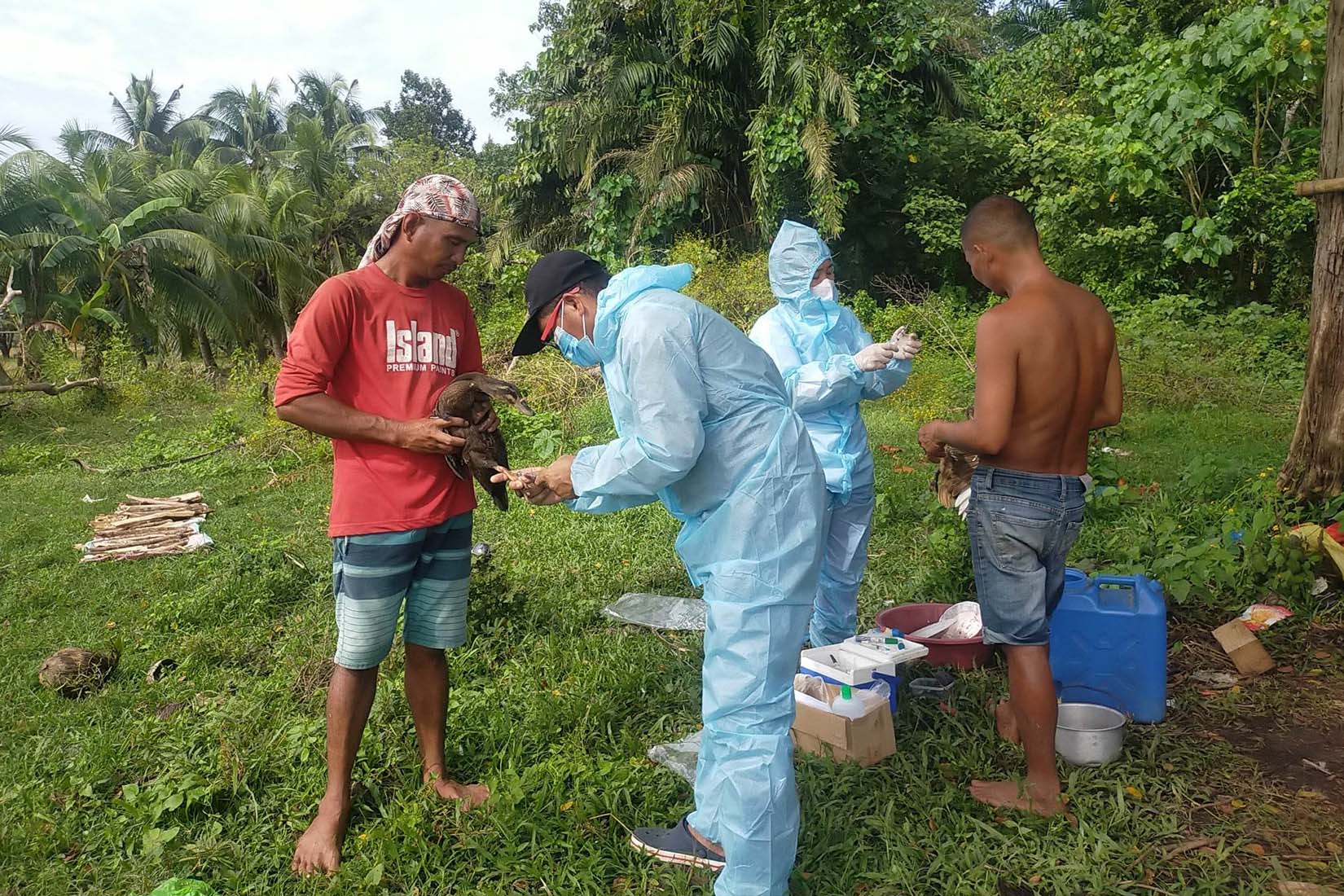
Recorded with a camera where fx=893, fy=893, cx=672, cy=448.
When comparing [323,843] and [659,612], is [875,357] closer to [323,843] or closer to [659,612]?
[659,612]

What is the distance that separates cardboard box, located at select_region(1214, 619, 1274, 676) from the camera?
3654 mm

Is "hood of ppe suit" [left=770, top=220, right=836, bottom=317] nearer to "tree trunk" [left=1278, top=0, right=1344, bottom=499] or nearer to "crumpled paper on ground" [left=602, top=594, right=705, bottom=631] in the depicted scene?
"crumpled paper on ground" [left=602, top=594, right=705, bottom=631]

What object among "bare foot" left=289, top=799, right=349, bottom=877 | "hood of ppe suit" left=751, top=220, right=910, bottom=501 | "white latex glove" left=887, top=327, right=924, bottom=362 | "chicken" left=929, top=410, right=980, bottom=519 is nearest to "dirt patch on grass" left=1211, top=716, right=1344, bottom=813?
"hood of ppe suit" left=751, top=220, right=910, bottom=501

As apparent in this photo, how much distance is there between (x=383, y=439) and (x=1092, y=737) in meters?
2.51

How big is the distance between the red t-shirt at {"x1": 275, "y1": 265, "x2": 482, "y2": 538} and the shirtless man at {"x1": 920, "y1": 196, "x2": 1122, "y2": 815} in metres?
1.62

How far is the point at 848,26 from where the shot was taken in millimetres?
12703

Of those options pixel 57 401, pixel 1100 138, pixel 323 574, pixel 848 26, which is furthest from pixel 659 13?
pixel 57 401

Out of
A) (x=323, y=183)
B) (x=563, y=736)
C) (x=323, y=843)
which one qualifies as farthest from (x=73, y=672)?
(x=323, y=183)

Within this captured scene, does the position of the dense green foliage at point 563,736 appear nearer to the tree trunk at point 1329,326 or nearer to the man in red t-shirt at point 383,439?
the tree trunk at point 1329,326

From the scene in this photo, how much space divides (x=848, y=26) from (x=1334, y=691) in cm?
1154

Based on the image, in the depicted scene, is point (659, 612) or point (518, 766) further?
point (659, 612)

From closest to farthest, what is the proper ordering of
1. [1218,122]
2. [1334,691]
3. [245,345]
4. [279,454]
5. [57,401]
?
[1334,691], [1218,122], [279,454], [57,401], [245,345]

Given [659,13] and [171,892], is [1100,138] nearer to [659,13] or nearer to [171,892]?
[659,13]

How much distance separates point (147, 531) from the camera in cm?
687
